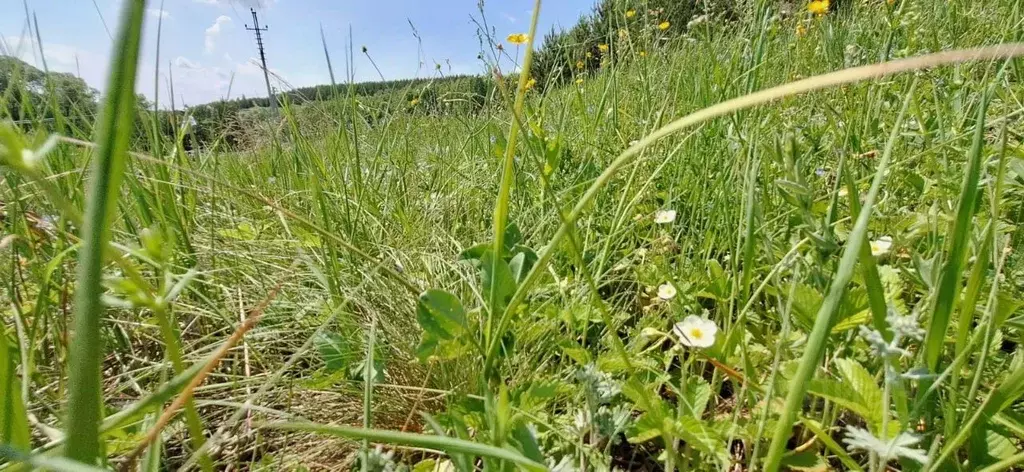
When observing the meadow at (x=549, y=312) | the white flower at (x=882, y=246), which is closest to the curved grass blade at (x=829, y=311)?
the meadow at (x=549, y=312)

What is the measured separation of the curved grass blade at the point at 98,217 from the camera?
21 centimetres

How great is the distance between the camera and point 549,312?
84 cm

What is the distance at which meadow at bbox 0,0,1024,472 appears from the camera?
0.38 metres

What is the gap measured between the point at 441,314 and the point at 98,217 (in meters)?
0.47

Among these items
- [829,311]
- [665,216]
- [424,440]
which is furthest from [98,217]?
[665,216]

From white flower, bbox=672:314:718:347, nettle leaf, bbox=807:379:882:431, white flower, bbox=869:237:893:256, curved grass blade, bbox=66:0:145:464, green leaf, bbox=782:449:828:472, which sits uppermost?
curved grass blade, bbox=66:0:145:464

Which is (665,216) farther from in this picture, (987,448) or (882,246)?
(987,448)

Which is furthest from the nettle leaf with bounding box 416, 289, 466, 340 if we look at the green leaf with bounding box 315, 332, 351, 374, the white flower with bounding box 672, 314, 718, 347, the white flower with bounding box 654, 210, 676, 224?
the white flower with bounding box 654, 210, 676, 224

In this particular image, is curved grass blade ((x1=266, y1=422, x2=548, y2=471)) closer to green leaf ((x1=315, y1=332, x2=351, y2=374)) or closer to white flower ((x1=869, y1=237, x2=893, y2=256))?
green leaf ((x1=315, y1=332, x2=351, y2=374))

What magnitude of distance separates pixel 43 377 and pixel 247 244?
434 millimetres

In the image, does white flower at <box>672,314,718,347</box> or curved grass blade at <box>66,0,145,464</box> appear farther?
white flower at <box>672,314,718,347</box>

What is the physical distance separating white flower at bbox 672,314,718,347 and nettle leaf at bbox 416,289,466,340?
10.1 inches

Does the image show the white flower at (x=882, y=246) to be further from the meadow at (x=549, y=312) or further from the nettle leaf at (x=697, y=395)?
the nettle leaf at (x=697, y=395)

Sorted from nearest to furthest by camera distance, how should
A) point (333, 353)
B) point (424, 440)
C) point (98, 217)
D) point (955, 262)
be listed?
point (98, 217)
point (424, 440)
point (955, 262)
point (333, 353)
